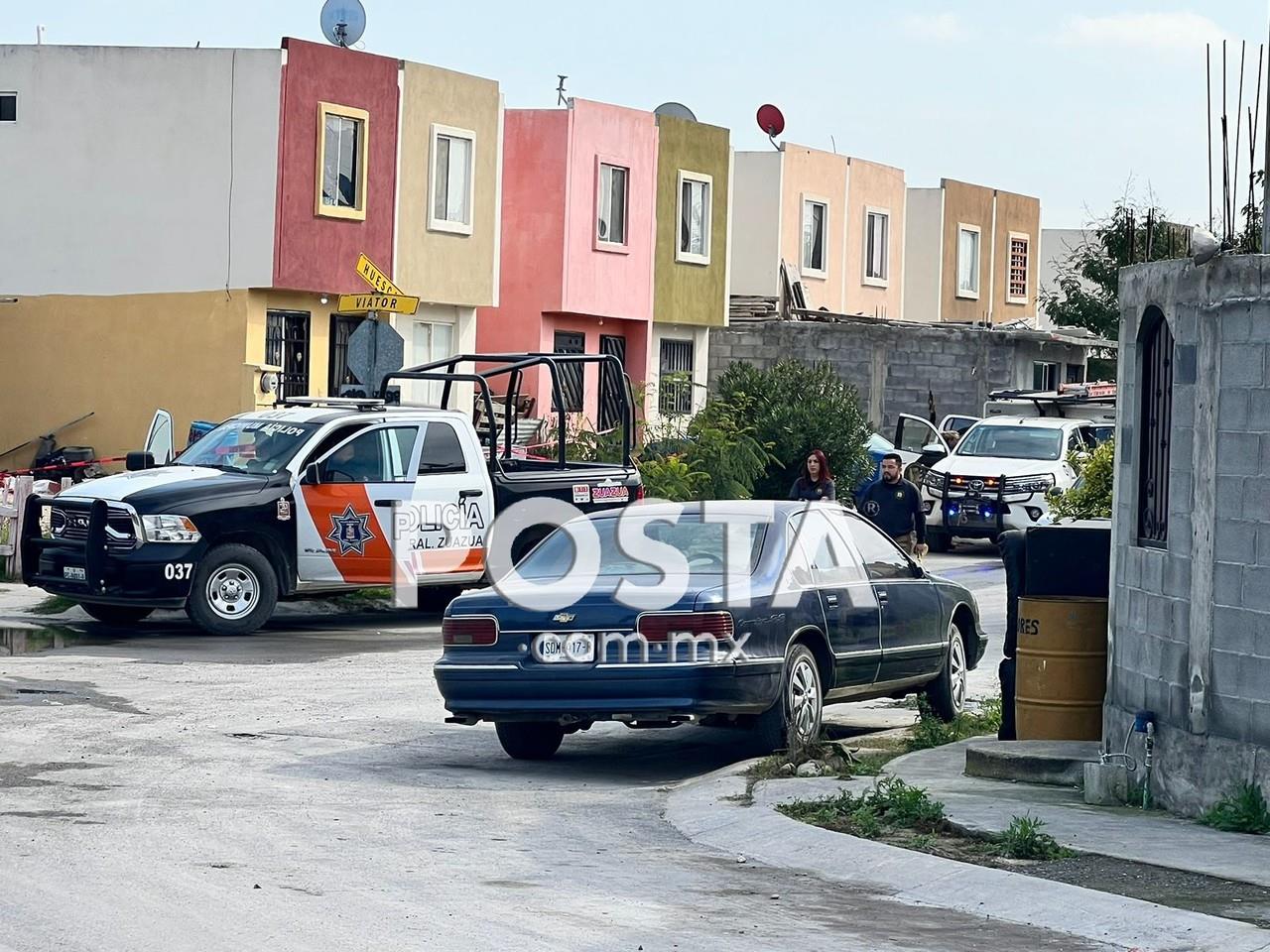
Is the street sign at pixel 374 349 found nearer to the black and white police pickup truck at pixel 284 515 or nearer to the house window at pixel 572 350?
the black and white police pickup truck at pixel 284 515

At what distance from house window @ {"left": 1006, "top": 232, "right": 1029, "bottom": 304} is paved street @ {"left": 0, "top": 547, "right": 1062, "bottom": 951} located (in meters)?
41.2

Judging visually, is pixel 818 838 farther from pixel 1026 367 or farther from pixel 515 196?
pixel 1026 367

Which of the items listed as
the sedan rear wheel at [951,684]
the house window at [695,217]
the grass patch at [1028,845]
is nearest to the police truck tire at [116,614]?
the sedan rear wheel at [951,684]

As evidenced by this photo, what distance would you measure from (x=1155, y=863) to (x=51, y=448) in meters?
24.1

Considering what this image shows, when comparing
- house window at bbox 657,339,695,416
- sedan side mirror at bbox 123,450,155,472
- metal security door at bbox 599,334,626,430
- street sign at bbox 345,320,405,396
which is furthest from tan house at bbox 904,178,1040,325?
Result: sedan side mirror at bbox 123,450,155,472

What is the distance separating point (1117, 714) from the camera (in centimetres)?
1066

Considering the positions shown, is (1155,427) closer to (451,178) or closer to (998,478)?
(998,478)

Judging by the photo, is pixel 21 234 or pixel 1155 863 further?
pixel 21 234

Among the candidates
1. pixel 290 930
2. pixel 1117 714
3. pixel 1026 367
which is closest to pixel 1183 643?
pixel 1117 714

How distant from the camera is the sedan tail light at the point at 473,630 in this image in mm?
11531

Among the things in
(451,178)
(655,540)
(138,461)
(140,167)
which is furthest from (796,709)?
(451,178)

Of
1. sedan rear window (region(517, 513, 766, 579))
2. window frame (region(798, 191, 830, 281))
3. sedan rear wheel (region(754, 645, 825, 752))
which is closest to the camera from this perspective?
sedan rear wheel (region(754, 645, 825, 752))

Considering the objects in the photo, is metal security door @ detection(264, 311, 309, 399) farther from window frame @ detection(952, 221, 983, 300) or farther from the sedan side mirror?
window frame @ detection(952, 221, 983, 300)

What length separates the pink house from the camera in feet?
120
